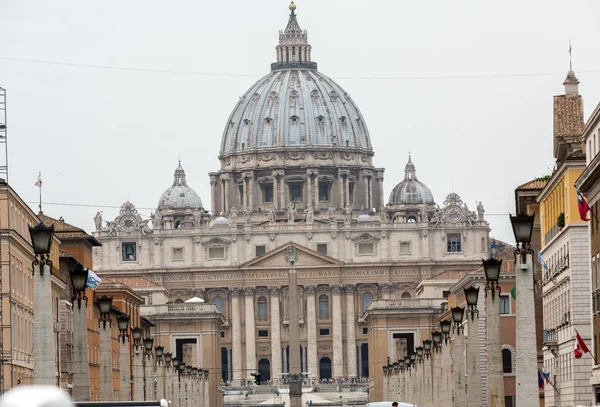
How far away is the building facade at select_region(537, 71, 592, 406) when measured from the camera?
59156 mm

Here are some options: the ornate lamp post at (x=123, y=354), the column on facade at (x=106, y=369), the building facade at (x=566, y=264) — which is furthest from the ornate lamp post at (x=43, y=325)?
the building facade at (x=566, y=264)

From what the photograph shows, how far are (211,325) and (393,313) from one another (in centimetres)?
1601

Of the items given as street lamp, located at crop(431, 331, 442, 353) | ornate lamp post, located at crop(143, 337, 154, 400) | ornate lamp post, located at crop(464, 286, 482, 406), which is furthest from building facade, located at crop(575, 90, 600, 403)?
ornate lamp post, located at crop(143, 337, 154, 400)

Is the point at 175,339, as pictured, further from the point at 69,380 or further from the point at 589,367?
the point at 589,367

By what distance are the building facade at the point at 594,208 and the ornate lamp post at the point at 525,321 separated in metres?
14.4

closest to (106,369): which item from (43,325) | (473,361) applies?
(473,361)

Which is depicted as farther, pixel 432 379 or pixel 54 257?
pixel 432 379

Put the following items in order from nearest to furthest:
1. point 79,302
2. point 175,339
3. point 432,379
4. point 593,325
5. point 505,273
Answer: point 79,302, point 593,325, point 432,379, point 505,273, point 175,339

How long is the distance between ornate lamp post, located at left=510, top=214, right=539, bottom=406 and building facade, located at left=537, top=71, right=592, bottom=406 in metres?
22.0

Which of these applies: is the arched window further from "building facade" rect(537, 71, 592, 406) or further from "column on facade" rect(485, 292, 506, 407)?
"column on facade" rect(485, 292, 506, 407)

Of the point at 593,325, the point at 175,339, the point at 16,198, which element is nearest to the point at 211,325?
the point at 175,339

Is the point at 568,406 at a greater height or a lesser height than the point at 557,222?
lesser

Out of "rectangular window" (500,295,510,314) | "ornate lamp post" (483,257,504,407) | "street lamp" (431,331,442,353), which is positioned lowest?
"ornate lamp post" (483,257,504,407)

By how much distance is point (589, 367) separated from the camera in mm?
58406
